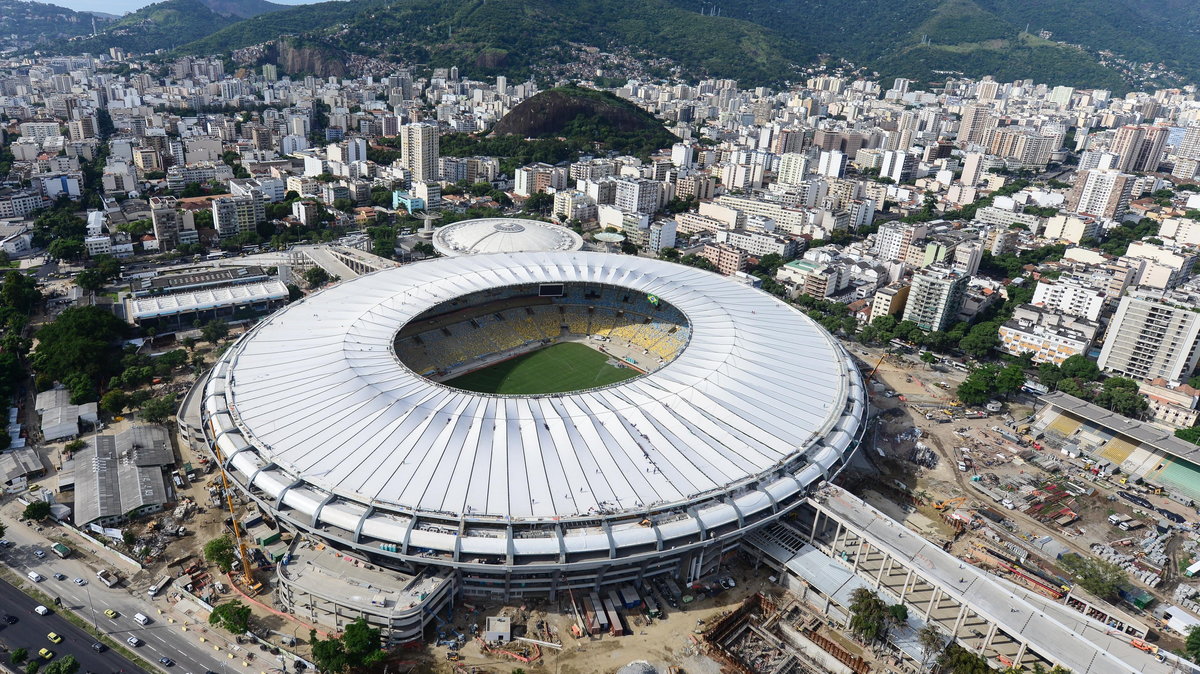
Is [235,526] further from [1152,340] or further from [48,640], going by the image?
[1152,340]

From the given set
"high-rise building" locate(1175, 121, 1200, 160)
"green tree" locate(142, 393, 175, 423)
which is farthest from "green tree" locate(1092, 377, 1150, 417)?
"high-rise building" locate(1175, 121, 1200, 160)

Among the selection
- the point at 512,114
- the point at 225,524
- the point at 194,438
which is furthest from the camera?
the point at 512,114

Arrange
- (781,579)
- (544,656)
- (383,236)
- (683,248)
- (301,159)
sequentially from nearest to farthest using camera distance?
(544,656), (781,579), (383,236), (683,248), (301,159)

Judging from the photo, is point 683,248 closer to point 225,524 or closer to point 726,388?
point 726,388

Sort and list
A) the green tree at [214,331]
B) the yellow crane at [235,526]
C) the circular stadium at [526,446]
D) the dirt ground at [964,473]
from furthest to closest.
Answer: the green tree at [214,331], the dirt ground at [964,473], the yellow crane at [235,526], the circular stadium at [526,446]

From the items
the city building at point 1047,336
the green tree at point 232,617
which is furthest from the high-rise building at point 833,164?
the green tree at point 232,617

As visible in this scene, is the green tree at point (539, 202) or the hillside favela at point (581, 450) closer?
the hillside favela at point (581, 450)

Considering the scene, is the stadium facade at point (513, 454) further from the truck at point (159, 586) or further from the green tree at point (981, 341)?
the green tree at point (981, 341)

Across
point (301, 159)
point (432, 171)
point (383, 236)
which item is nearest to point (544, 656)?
point (383, 236)
